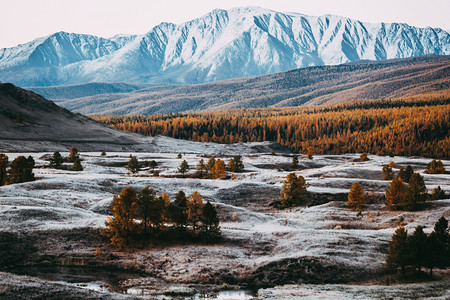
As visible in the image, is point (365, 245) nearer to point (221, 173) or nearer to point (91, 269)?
point (91, 269)

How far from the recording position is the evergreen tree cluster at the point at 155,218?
50375mm

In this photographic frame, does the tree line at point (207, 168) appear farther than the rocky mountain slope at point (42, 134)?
No

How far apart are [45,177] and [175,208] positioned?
1591 inches

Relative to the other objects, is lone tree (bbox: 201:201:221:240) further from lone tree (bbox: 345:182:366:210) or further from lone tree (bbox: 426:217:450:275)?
lone tree (bbox: 345:182:366:210)

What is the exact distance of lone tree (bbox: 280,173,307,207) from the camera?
79.1 metres

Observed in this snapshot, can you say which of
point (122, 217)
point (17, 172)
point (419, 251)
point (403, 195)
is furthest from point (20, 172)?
point (403, 195)

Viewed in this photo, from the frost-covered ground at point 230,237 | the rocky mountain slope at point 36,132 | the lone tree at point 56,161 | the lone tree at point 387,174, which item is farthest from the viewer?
the rocky mountain slope at point 36,132

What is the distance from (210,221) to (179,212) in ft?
13.7

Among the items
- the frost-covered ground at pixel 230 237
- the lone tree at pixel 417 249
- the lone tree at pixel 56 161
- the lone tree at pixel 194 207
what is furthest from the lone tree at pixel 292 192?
the lone tree at pixel 56 161

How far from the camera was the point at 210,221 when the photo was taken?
5228 centimetres

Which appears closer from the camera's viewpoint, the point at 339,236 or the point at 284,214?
the point at 339,236

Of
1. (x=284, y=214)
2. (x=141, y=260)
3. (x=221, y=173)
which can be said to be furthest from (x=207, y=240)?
(x=221, y=173)

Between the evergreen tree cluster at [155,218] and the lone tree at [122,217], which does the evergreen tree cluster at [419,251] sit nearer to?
the evergreen tree cluster at [155,218]

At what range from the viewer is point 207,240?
5306cm
